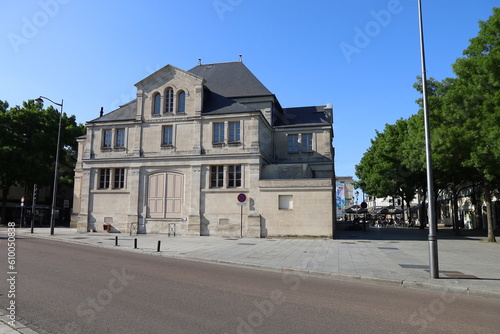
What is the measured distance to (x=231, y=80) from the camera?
34531mm

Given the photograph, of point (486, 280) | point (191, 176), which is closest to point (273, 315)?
point (486, 280)

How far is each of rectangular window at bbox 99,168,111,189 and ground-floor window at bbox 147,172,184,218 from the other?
4.11m

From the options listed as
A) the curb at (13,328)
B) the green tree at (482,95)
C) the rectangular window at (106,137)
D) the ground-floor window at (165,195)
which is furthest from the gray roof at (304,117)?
the curb at (13,328)

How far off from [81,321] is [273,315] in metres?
3.12

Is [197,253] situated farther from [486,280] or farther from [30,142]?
[30,142]

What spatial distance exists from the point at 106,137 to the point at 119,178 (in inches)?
149

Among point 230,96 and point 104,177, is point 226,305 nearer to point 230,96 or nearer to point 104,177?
point 104,177

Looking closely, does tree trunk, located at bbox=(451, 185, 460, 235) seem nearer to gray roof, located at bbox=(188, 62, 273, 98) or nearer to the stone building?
the stone building

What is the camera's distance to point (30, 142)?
42.2 m

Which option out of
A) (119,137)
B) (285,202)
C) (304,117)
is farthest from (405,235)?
(119,137)

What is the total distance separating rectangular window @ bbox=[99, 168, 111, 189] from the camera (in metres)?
29.3

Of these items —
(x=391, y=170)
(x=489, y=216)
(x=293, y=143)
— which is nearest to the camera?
(x=489, y=216)

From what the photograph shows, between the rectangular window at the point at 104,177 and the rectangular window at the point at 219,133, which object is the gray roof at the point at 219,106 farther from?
the rectangular window at the point at 104,177

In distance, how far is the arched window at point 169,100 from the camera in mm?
28375
